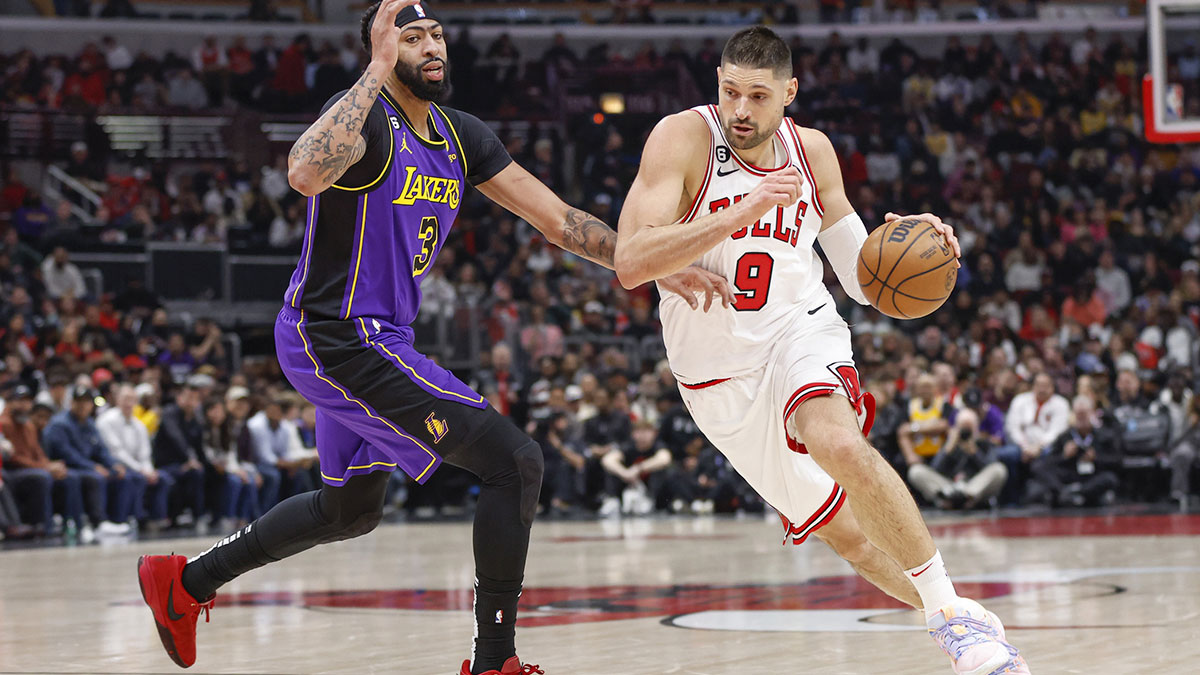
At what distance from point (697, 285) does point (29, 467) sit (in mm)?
10073

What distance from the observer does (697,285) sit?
4637mm

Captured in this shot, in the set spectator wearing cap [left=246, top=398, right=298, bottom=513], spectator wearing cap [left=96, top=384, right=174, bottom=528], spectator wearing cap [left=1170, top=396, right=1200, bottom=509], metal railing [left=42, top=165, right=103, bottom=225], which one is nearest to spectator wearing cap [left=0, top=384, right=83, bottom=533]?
spectator wearing cap [left=96, top=384, right=174, bottom=528]

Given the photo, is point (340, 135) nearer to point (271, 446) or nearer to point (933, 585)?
point (933, 585)

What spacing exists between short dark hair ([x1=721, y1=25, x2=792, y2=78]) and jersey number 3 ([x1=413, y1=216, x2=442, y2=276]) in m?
1.13

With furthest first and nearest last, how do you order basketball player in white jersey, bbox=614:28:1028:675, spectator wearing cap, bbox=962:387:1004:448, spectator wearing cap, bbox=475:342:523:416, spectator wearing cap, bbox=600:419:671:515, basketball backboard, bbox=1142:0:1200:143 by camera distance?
1. spectator wearing cap, bbox=475:342:523:416
2. spectator wearing cap, bbox=600:419:671:515
3. spectator wearing cap, bbox=962:387:1004:448
4. basketball backboard, bbox=1142:0:1200:143
5. basketball player in white jersey, bbox=614:28:1028:675

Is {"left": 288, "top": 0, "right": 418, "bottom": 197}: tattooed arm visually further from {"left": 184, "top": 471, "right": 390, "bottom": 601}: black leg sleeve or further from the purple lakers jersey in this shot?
{"left": 184, "top": 471, "right": 390, "bottom": 601}: black leg sleeve

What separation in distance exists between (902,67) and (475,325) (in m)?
10.4

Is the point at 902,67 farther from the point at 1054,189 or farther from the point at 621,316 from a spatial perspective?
the point at 621,316

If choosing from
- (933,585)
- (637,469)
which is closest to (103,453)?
(637,469)

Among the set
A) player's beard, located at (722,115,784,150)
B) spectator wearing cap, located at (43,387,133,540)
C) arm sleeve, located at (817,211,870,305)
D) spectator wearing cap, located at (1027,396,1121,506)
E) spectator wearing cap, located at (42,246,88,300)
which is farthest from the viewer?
spectator wearing cap, located at (42,246,88,300)

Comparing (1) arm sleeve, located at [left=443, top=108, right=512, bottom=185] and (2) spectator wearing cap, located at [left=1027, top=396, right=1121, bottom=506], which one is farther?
(2) spectator wearing cap, located at [left=1027, top=396, right=1121, bottom=506]

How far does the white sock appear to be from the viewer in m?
4.07

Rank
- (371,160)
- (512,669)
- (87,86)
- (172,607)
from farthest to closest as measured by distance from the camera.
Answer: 1. (87,86)
2. (172,607)
3. (371,160)
4. (512,669)

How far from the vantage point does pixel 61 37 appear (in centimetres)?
2302
